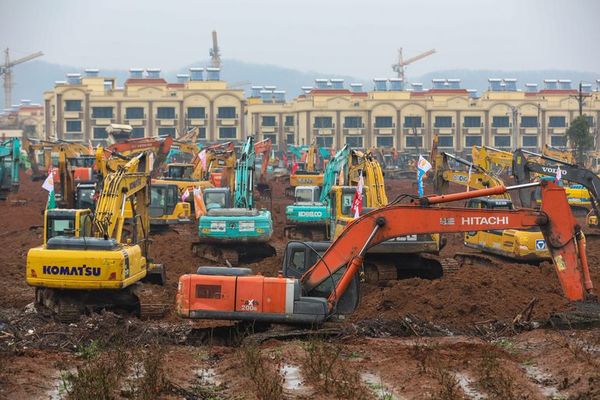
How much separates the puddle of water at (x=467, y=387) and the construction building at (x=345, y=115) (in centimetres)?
11487

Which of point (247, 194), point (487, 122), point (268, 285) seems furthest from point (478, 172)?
point (487, 122)

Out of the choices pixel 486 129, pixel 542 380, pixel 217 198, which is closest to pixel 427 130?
pixel 486 129

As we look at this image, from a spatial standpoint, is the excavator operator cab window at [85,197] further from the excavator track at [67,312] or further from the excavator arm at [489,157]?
the excavator arm at [489,157]

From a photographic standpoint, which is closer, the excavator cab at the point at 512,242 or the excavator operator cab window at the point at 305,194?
the excavator cab at the point at 512,242

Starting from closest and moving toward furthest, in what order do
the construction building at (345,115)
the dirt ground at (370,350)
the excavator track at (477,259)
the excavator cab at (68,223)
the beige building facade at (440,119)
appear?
the dirt ground at (370,350)
the excavator cab at (68,223)
the excavator track at (477,259)
the construction building at (345,115)
the beige building facade at (440,119)

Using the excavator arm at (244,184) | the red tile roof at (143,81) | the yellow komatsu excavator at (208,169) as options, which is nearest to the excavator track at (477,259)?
the excavator arm at (244,184)

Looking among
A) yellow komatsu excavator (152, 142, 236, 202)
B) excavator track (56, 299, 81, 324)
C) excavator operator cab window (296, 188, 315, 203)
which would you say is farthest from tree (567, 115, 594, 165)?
excavator track (56, 299, 81, 324)

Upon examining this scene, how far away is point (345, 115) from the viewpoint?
13362cm

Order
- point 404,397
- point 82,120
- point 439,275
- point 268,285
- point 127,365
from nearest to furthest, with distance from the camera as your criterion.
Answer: point 404,397 → point 127,365 → point 268,285 → point 439,275 → point 82,120

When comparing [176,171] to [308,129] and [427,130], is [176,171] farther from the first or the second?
[427,130]

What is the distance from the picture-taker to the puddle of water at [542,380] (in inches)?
548

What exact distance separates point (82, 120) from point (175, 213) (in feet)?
307

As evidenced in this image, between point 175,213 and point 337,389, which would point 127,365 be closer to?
point 337,389

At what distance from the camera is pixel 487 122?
433 ft
